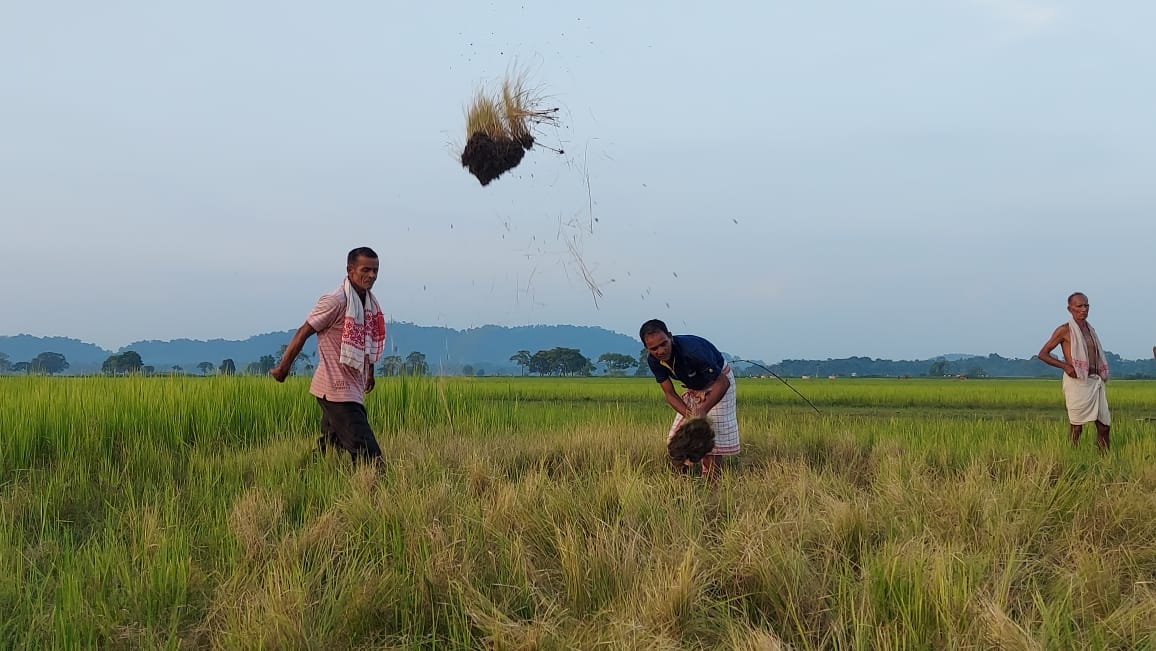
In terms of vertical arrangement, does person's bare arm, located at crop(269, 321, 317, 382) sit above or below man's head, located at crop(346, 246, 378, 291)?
below

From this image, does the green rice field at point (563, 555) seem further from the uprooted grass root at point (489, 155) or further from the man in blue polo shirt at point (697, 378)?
the uprooted grass root at point (489, 155)

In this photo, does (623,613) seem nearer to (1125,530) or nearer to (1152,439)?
(1125,530)

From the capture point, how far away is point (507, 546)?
120 inches

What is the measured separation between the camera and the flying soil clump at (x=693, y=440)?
4.10 metres

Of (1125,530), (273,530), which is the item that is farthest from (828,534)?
(273,530)

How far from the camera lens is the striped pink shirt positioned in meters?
4.46

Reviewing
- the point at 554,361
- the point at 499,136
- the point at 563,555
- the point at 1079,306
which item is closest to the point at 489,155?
the point at 499,136

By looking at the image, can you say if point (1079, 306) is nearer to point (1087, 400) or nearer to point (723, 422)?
point (1087, 400)

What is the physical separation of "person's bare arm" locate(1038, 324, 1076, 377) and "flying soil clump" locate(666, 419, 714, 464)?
13.5 ft

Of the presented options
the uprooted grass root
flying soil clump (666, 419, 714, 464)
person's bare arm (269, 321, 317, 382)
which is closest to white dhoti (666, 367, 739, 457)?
flying soil clump (666, 419, 714, 464)

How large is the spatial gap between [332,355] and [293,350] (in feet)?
0.75

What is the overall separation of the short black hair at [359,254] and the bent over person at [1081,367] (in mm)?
5831

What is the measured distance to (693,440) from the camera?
417cm

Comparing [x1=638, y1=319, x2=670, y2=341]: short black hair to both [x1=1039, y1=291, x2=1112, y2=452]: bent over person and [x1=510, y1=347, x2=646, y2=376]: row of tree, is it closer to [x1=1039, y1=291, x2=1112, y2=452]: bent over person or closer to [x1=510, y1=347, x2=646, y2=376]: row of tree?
[x1=1039, y1=291, x2=1112, y2=452]: bent over person
